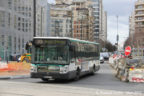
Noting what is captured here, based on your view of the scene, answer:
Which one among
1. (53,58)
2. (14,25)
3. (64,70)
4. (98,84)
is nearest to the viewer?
(64,70)

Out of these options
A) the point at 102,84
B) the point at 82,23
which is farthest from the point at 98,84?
the point at 82,23

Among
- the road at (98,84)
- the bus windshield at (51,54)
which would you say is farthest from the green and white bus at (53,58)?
the road at (98,84)

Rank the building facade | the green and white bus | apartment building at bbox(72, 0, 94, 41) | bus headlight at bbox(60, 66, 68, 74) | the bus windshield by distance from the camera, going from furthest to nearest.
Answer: apartment building at bbox(72, 0, 94, 41) → the building facade → the bus windshield → the green and white bus → bus headlight at bbox(60, 66, 68, 74)

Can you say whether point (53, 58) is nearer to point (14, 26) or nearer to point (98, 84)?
point (98, 84)

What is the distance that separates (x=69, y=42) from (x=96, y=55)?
882 centimetres

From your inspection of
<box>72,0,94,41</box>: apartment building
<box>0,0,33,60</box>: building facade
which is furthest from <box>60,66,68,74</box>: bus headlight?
<box>72,0,94,41</box>: apartment building

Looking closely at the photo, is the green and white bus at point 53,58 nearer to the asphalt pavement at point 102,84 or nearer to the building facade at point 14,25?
the asphalt pavement at point 102,84

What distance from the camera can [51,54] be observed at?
651 inches

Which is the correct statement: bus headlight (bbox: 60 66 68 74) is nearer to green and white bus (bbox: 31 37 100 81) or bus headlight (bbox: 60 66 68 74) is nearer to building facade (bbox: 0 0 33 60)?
green and white bus (bbox: 31 37 100 81)

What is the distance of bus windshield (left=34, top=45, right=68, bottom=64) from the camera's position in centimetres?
1638

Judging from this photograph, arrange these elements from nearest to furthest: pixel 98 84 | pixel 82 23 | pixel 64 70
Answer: pixel 64 70
pixel 98 84
pixel 82 23

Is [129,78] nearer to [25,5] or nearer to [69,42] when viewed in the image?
[69,42]

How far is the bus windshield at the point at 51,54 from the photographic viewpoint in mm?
16375

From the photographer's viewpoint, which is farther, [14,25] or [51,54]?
[14,25]
